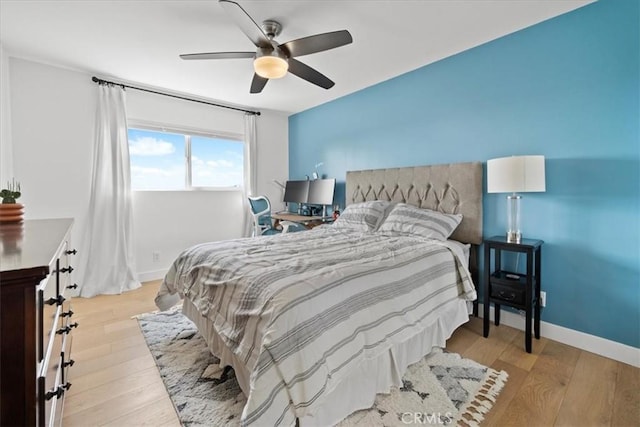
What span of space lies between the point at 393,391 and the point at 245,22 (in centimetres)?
247

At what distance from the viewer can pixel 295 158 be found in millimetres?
5082

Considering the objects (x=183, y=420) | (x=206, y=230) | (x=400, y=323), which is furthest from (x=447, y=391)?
(x=206, y=230)

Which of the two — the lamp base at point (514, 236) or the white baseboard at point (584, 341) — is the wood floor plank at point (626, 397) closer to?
the white baseboard at point (584, 341)

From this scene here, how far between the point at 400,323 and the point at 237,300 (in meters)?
0.92

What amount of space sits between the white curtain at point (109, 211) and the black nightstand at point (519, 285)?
391 cm

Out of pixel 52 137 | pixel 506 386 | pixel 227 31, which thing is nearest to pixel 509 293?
pixel 506 386

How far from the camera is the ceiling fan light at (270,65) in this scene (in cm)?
212

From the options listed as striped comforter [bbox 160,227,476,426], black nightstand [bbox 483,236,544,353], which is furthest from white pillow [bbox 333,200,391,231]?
black nightstand [bbox 483,236,544,353]

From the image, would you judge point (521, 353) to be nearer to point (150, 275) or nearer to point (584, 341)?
point (584, 341)

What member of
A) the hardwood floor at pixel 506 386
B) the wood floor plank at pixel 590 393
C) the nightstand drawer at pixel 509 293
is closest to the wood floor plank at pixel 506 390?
the hardwood floor at pixel 506 386

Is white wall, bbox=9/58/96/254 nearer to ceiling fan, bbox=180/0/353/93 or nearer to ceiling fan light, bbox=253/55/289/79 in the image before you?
ceiling fan, bbox=180/0/353/93

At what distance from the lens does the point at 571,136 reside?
2.19 metres

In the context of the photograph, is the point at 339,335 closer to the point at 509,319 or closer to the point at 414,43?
the point at 509,319

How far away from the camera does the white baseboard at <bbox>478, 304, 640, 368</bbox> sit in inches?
77.0
